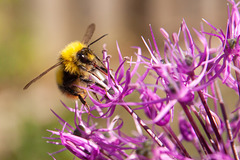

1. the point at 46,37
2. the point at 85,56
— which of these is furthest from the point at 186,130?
the point at 46,37

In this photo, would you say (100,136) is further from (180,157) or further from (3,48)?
(3,48)

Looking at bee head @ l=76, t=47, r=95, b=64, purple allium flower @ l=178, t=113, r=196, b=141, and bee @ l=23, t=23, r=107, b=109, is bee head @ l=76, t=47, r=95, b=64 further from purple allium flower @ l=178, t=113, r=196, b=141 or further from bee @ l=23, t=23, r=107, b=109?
purple allium flower @ l=178, t=113, r=196, b=141

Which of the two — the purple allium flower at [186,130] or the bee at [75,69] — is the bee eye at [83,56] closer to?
the bee at [75,69]

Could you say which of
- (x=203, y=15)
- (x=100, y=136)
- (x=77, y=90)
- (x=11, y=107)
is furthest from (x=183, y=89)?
(x=203, y=15)

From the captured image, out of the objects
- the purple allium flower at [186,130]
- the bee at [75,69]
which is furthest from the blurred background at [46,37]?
the purple allium flower at [186,130]

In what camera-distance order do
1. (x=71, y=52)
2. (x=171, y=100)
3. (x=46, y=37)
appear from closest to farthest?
1. (x=171, y=100)
2. (x=71, y=52)
3. (x=46, y=37)

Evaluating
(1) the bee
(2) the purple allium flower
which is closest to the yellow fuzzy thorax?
(1) the bee

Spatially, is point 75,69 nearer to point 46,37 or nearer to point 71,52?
point 71,52

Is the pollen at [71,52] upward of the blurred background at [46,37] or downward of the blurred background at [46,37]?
upward
